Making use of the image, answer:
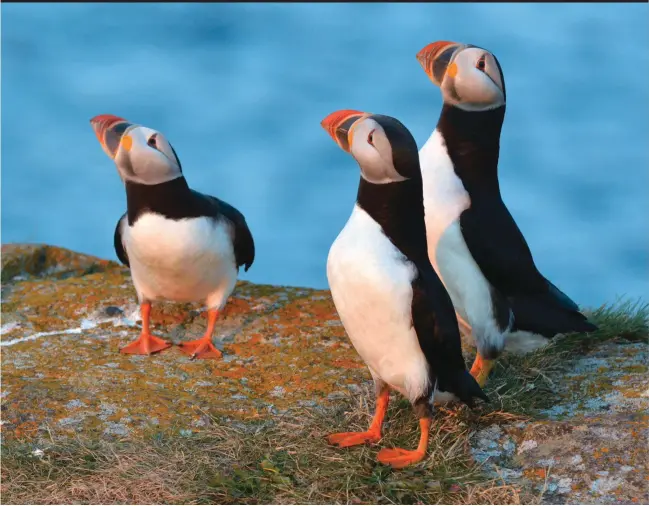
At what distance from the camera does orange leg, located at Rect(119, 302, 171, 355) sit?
7.03m

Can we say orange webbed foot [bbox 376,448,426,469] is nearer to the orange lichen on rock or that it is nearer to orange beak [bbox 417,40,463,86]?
the orange lichen on rock

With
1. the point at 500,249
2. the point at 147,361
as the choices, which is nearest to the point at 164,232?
the point at 147,361

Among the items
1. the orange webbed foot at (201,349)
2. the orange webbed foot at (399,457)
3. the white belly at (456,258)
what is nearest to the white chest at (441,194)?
the white belly at (456,258)

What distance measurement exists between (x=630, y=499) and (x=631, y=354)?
211 centimetres

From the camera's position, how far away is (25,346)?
7.12 metres

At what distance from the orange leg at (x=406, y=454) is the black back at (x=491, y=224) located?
4.22ft

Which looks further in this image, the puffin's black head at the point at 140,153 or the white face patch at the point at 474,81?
the puffin's black head at the point at 140,153

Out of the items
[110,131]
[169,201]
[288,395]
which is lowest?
[288,395]

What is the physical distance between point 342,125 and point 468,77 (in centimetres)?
136

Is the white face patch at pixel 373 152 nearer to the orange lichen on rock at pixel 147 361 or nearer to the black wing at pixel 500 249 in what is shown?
the black wing at pixel 500 249

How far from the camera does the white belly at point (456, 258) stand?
6.02 metres

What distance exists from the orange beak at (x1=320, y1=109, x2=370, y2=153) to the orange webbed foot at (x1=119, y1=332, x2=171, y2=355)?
2679 millimetres

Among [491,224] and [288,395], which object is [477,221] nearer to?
[491,224]

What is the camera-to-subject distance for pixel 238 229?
743 cm
